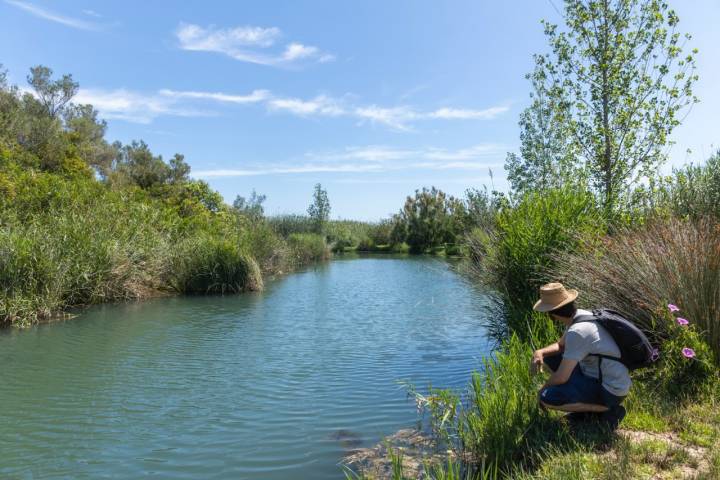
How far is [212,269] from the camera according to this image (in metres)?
21.1

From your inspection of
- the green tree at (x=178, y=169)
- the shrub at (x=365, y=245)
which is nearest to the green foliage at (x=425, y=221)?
the shrub at (x=365, y=245)

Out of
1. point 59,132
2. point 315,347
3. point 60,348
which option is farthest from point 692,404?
point 59,132

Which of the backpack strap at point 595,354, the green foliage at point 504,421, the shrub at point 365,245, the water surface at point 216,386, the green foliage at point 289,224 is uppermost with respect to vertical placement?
the green foliage at point 289,224

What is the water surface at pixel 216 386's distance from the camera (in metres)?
5.68

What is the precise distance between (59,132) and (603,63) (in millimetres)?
37157

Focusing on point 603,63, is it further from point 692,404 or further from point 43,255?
point 43,255

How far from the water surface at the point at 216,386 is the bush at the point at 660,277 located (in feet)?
9.18

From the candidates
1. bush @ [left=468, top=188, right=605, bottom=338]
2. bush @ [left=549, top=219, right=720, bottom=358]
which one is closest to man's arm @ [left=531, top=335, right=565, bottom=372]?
bush @ [left=549, top=219, right=720, bottom=358]

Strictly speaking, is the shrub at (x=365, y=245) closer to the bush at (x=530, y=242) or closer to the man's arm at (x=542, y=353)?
the bush at (x=530, y=242)

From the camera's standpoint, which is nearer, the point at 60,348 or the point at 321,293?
the point at 60,348

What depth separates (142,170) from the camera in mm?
46406

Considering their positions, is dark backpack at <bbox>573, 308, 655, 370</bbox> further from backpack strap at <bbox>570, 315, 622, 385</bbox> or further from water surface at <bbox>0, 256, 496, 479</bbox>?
water surface at <bbox>0, 256, 496, 479</bbox>

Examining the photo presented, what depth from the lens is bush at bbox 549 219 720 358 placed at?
5512 mm

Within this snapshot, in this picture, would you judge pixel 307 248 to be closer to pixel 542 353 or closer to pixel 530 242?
pixel 530 242
